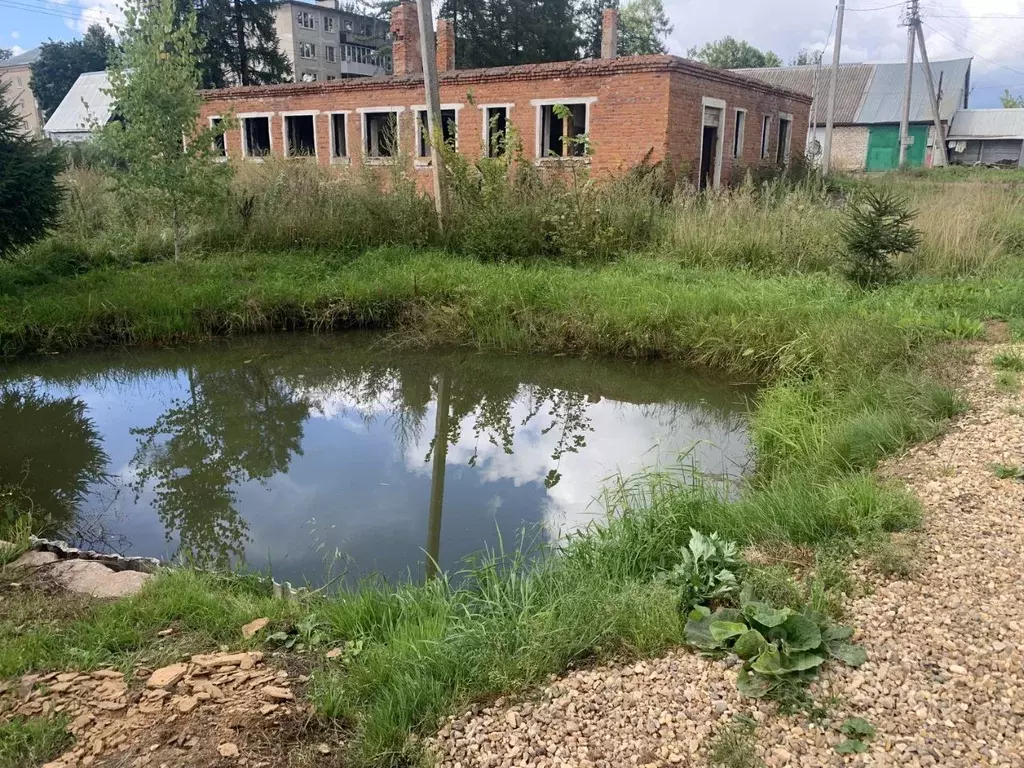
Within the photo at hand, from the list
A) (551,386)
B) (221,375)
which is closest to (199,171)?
(221,375)

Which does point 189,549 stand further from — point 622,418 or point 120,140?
point 120,140

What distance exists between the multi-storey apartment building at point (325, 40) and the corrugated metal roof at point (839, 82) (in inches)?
1139

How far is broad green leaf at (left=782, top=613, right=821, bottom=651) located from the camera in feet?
8.91

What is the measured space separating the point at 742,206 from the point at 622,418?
18.1 feet

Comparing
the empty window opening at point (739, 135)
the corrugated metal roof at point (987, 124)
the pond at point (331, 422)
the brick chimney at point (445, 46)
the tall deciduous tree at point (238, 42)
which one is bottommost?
the pond at point (331, 422)

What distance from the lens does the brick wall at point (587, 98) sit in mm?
16047

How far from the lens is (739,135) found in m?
19.5

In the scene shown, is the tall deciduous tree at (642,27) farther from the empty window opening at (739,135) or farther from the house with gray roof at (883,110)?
the empty window opening at (739,135)

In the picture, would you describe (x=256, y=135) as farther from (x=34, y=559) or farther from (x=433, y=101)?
(x=34, y=559)

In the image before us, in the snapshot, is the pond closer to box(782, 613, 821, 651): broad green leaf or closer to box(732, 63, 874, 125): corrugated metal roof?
box(782, 613, 821, 651): broad green leaf

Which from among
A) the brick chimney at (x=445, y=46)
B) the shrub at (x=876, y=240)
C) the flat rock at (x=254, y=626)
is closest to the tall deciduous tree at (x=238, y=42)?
the brick chimney at (x=445, y=46)

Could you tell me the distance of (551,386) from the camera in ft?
27.5

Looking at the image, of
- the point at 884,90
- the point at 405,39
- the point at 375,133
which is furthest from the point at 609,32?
the point at 884,90

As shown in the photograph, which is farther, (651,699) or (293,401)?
(293,401)
